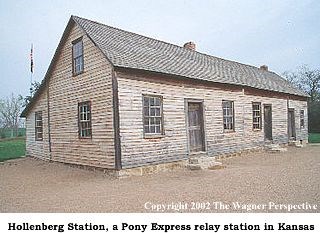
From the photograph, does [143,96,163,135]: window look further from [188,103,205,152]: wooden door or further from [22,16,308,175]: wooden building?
[188,103,205,152]: wooden door

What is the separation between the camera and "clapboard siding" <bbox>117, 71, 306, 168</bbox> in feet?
38.4

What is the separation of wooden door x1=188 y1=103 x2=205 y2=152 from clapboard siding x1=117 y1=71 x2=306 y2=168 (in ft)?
0.94

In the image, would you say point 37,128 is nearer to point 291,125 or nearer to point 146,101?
point 146,101

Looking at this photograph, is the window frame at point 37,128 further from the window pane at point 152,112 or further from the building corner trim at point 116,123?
the window pane at point 152,112

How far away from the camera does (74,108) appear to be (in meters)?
14.2

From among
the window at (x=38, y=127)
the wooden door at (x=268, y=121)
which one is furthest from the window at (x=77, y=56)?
the wooden door at (x=268, y=121)

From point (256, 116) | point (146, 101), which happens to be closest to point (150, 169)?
point (146, 101)

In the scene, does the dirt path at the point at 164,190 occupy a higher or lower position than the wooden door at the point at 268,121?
lower

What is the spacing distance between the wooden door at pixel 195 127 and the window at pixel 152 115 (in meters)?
2.13

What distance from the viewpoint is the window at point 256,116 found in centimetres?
1909

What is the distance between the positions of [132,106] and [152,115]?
1.18 meters

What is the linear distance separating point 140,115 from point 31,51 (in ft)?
45.9
